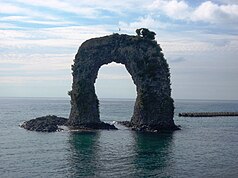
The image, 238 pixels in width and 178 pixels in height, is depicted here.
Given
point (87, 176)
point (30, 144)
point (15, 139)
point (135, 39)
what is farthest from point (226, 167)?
point (135, 39)

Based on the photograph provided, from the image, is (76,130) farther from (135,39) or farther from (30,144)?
(135,39)

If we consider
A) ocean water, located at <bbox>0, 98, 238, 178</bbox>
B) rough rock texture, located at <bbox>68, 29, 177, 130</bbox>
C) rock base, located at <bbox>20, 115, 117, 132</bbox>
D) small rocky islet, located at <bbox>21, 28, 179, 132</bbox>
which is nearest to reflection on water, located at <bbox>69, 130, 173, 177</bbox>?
ocean water, located at <bbox>0, 98, 238, 178</bbox>

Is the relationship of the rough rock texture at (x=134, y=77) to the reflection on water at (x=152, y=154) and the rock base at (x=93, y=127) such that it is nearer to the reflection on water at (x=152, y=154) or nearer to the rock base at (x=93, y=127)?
the rock base at (x=93, y=127)

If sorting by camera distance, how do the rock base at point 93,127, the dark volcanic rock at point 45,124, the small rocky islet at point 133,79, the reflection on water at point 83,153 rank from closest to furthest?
the reflection on water at point 83,153 → the dark volcanic rock at point 45,124 → the rock base at point 93,127 → the small rocky islet at point 133,79

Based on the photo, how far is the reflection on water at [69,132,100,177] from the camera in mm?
46375

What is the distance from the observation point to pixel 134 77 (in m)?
99.5

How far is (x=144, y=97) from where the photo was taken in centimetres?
9419

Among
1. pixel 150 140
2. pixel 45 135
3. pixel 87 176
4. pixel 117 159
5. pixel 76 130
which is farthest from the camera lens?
pixel 76 130

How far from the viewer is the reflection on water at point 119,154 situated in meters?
46.2

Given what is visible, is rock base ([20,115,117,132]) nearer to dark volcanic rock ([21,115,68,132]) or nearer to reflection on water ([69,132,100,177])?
dark volcanic rock ([21,115,68,132])

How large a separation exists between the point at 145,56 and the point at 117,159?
158 ft

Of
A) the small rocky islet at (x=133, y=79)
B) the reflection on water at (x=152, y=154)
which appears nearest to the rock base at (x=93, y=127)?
the small rocky islet at (x=133, y=79)

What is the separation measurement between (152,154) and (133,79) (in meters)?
44.1

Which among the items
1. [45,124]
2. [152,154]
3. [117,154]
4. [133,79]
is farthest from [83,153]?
[133,79]
